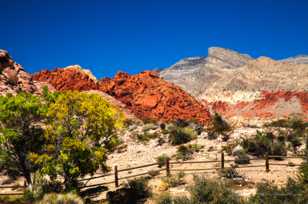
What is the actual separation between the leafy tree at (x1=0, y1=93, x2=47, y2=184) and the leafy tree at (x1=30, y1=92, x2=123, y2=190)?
102 centimetres

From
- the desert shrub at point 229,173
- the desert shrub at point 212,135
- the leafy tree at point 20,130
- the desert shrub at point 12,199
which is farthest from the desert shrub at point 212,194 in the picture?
the desert shrub at point 212,135

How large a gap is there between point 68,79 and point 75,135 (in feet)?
177

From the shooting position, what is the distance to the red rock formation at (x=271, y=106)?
3302 inches

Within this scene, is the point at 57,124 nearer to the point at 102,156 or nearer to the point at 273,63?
the point at 102,156

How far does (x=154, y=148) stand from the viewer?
35.4 meters

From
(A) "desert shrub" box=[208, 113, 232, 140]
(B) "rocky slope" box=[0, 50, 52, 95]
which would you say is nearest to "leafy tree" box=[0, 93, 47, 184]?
(A) "desert shrub" box=[208, 113, 232, 140]

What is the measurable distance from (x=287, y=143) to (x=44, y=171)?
2033 cm

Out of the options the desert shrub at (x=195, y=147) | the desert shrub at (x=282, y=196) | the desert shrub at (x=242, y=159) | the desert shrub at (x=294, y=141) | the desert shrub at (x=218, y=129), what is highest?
the desert shrub at (x=218, y=129)

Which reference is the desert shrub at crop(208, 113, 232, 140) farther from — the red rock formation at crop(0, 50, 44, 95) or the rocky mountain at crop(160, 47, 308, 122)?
the rocky mountain at crop(160, 47, 308, 122)

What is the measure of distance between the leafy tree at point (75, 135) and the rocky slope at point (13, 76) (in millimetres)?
23626

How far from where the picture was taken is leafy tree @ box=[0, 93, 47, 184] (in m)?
18.0

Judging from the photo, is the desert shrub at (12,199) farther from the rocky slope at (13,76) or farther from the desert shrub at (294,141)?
the rocky slope at (13,76)

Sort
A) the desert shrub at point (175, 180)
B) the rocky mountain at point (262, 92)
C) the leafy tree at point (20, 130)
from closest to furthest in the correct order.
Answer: the leafy tree at point (20, 130) < the desert shrub at point (175, 180) < the rocky mountain at point (262, 92)

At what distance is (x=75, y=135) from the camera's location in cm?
1773
